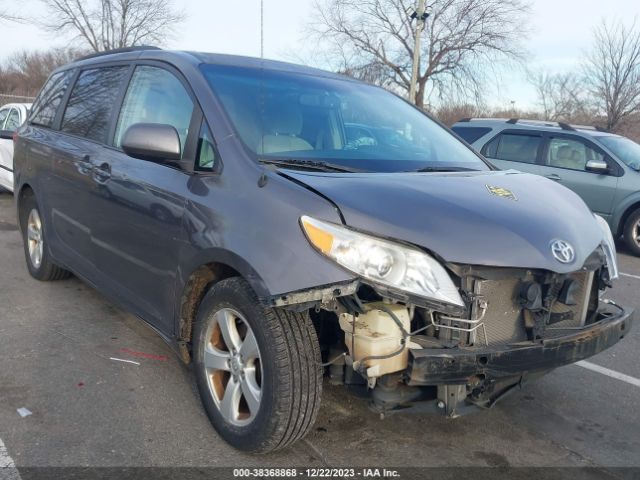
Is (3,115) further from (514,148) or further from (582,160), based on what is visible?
(582,160)

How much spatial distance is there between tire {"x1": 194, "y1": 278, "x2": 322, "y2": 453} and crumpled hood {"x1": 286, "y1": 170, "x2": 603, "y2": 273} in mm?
531

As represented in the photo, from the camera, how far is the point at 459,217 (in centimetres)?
250

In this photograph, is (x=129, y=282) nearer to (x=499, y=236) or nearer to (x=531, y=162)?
(x=499, y=236)

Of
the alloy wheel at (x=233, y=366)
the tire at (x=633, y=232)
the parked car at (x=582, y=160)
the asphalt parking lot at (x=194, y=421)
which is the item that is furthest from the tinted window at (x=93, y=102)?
the tire at (x=633, y=232)

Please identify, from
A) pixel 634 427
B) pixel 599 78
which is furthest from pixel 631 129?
pixel 634 427

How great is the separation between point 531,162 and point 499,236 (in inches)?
290

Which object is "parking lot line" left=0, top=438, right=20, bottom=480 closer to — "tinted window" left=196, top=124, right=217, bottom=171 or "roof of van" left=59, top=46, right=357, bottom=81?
"tinted window" left=196, top=124, right=217, bottom=171

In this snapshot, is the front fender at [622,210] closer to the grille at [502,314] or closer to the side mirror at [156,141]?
the grille at [502,314]

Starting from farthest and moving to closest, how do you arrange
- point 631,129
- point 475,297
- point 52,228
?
point 631,129
point 52,228
point 475,297

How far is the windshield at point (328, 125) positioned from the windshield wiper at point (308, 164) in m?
0.03

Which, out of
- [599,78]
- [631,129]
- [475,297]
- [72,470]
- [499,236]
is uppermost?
[599,78]

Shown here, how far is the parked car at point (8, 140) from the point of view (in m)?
8.91

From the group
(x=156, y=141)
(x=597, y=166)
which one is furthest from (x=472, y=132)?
(x=156, y=141)

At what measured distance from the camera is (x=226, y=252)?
2658mm
